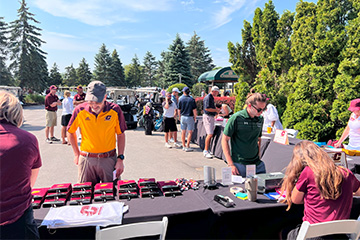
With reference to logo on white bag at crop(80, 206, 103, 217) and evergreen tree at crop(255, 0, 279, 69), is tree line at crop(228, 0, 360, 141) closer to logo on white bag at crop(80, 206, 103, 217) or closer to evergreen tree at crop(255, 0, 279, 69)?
evergreen tree at crop(255, 0, 279, 69)

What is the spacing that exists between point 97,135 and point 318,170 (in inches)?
88.7

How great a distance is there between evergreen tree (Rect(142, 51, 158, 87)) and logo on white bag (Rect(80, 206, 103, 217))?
260 feet

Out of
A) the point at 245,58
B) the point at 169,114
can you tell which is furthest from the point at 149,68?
the point at 169,114

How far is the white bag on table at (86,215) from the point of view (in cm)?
189

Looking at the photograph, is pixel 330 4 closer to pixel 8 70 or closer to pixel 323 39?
pixel 323 39

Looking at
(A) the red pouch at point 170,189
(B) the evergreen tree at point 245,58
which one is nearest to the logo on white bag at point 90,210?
(A) the red pouch at point 170,189

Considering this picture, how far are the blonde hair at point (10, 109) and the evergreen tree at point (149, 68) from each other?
79.4m

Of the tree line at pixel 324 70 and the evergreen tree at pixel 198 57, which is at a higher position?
the evergreen tree at pixel 198 57

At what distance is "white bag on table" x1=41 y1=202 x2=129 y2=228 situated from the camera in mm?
1888

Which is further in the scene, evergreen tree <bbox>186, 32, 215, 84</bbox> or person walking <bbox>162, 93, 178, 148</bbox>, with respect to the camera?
evergreen tree <bbox>186, 32, 215, 84</bbox>

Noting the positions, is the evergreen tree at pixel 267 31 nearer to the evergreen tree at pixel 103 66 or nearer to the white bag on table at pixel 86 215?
the white bag on table at pixel 86 215

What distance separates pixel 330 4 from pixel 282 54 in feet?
8.96

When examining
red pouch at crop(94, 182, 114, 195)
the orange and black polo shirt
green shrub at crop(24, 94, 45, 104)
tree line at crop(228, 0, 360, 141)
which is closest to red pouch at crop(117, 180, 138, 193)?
red pouch at crop(94, 182, 114, 195)

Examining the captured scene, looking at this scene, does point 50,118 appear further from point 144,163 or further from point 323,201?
point 323,201
